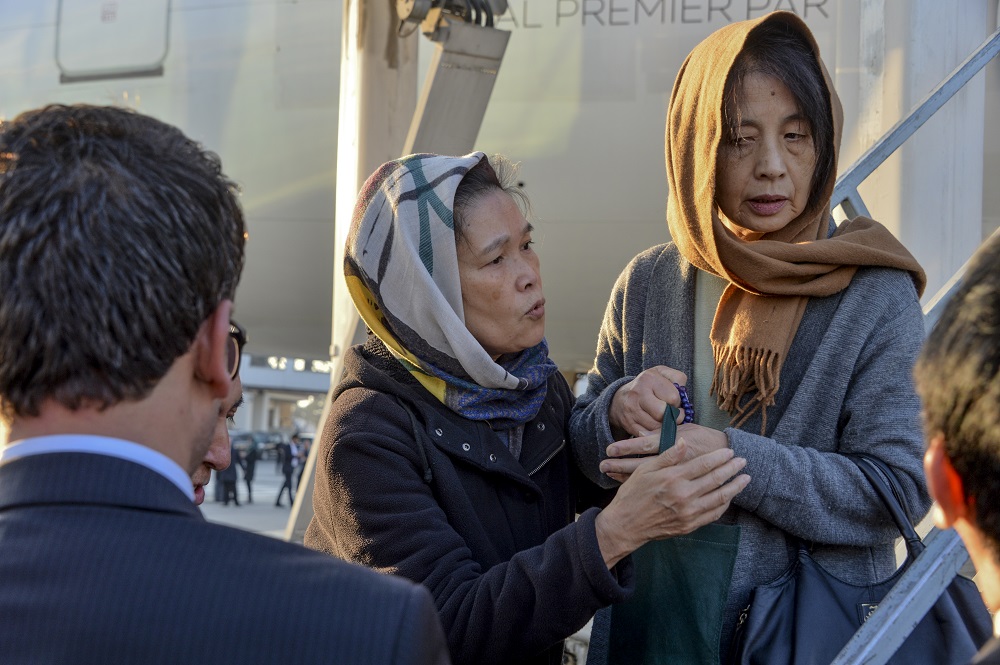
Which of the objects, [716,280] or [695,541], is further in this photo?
[716,280]

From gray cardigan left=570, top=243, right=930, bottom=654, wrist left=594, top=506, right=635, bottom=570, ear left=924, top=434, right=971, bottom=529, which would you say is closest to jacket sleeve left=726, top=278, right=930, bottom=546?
gray cardigan left=570, top=243, right=930, bottom=654

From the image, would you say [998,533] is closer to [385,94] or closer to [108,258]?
[108,258]

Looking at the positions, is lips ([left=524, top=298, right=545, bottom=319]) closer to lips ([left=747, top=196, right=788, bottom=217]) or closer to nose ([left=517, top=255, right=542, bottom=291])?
nose ([left=517, top=255, right=542, bottom=291])

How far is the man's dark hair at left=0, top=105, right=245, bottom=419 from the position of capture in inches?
36.4

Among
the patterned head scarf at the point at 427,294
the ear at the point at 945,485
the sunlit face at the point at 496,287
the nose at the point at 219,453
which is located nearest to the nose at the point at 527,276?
the sunlit face at the point at 496,287

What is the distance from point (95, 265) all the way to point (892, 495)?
49.0 inches

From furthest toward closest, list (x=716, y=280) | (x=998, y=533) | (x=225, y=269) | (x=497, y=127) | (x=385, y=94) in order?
(x=497, y=127), (x=385, y=94), (x=716, y=280), (x=225, y=269), (x=998, y=533)

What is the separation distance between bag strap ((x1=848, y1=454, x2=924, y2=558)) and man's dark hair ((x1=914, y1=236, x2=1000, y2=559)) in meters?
0.79

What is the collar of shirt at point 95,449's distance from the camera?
37.0 inches

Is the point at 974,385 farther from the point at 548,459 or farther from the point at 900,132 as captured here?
the point at 900,132

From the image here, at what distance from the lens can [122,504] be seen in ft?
3.08

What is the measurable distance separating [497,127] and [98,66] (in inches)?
97.2

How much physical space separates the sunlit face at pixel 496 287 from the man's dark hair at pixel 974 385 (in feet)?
3.46

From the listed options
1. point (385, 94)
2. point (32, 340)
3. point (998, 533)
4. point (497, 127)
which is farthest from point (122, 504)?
point (497, 127)
